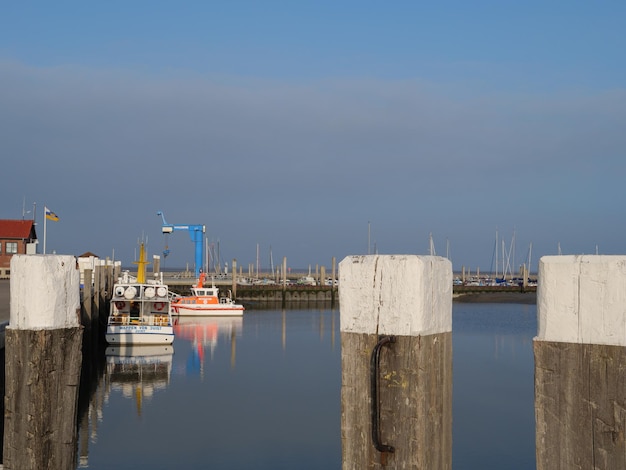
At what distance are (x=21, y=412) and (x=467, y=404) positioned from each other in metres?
24.0

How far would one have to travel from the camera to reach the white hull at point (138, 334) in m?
39.0

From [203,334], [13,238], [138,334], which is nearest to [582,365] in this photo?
[138,334]

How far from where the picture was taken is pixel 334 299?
80688 millimetres

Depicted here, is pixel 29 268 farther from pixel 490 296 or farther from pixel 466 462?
pixel 490 296

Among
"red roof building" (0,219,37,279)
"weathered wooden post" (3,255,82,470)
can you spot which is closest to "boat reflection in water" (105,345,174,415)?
"weathered wooden post" (3,255,82,470)

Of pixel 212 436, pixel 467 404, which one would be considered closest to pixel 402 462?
pixel 212 436

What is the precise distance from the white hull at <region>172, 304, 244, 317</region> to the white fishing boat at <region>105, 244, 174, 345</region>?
18320 mm

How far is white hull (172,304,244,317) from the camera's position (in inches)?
2496

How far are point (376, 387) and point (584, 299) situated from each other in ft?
4.22

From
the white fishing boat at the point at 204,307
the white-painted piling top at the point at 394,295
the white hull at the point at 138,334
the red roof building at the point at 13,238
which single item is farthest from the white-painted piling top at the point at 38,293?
the red roof building at the point at 13,238

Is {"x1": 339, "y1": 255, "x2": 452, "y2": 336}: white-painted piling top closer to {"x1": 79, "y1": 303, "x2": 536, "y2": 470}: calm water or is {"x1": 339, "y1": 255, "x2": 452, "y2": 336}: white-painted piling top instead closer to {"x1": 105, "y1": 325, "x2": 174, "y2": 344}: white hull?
{"x1": 79, "y1": 303, "x2": 536, "y2": 470}: calm water

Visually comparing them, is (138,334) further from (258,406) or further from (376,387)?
(376,387)

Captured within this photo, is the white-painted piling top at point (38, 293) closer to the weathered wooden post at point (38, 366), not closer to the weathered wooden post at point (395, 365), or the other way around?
the weathered wooden post at point (38, 366)

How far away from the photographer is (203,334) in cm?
5266
